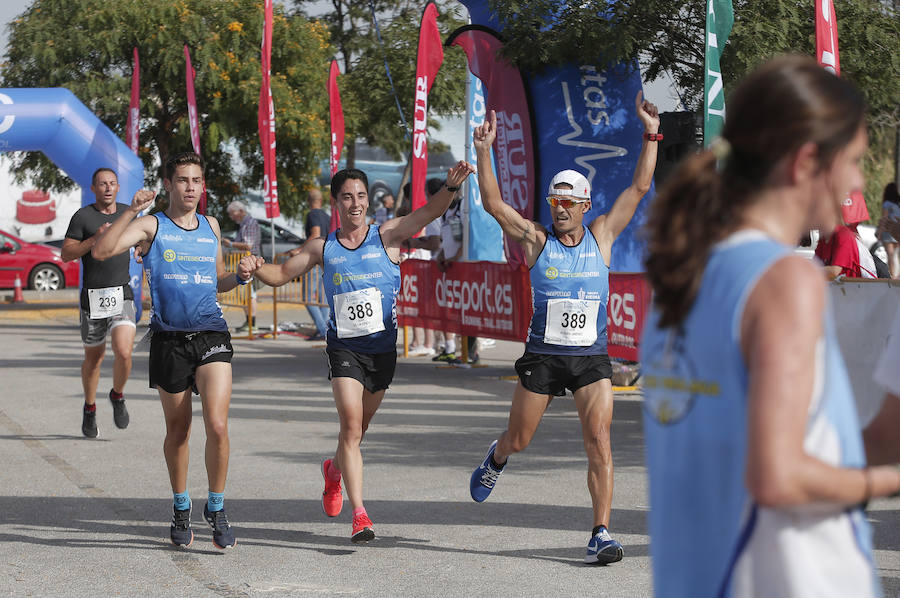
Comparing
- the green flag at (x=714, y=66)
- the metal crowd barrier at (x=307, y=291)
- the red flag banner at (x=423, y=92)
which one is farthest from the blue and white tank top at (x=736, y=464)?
the metal crowd barrier at (x=307, y=291)

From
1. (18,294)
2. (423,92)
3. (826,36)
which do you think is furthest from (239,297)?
(826,36)

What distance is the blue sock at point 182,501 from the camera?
635 cm

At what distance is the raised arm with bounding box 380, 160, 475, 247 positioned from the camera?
6.32 m

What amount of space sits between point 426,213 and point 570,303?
2.95ft

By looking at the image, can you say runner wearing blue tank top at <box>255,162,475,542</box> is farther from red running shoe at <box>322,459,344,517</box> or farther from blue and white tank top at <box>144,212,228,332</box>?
blue and white tank top at <box>144,212,228,332</box>

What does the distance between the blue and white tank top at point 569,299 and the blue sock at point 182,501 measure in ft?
6.31

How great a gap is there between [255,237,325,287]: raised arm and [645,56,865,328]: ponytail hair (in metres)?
4.56

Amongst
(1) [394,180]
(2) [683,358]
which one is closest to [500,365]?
(2) [683,358]

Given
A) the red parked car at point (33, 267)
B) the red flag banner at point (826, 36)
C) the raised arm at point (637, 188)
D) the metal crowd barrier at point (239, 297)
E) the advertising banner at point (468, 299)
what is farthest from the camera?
the red parked car at point (33, 267)

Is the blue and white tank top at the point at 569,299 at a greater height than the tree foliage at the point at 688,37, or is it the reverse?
the tree foliage at the point at 688,37

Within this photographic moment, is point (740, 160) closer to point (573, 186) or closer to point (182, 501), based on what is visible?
point (573, 186)

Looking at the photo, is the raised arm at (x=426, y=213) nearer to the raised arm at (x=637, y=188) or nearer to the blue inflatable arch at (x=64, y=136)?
the raised arm at (x=637, y=188)

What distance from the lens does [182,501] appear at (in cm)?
636

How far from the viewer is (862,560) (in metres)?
1.97
